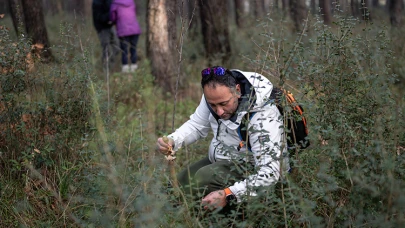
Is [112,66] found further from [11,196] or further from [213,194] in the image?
[213,194]

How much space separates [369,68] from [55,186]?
2355 mm

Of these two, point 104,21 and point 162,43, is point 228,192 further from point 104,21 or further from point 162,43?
point 104,21

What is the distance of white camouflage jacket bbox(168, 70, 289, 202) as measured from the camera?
2846 millimetres

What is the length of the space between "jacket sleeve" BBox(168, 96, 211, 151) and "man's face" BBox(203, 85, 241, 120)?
1.53 ft

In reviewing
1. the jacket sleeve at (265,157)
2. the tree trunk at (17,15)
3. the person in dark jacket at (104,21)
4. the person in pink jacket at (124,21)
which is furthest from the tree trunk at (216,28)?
the jacket sleeve at (265,157)

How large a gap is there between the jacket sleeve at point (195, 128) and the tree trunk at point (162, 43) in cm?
338

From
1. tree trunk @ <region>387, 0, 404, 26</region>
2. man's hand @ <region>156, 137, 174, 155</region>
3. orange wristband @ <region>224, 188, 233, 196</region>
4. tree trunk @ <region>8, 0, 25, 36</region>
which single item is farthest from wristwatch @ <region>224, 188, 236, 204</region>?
tree trunk @ <region>387, 0, 404, 26</region>

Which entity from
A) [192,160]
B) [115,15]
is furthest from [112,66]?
[192,160]

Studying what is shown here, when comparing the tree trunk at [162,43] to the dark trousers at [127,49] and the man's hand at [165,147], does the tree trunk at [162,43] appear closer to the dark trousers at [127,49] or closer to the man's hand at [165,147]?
the dark trousers at [127,49]

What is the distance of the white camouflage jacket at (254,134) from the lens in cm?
285

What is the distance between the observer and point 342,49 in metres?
3.31

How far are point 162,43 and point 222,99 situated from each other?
4.19 m

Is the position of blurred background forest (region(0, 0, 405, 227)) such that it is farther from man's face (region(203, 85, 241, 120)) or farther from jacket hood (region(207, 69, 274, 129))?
man's face (region(203, 85, 241, 120))

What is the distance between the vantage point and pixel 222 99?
10.8 ft
